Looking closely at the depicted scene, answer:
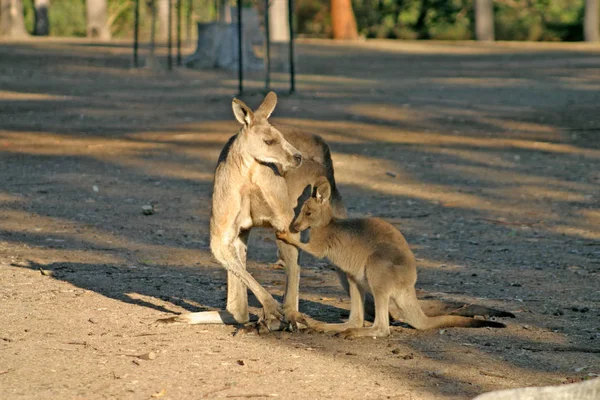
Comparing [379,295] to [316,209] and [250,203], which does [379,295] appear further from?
[250,203]

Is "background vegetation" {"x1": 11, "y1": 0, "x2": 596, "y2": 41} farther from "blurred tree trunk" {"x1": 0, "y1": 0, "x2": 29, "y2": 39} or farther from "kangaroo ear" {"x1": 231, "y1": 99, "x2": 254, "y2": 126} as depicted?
"kangaroo ear" {"x1": 231, "y1": 99, "x2": 254, "y2": 126}

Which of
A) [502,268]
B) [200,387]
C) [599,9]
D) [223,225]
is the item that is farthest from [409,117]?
[599,9]

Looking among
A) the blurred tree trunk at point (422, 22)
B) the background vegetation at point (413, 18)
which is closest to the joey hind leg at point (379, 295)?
the background vegetation at point (413, 18)

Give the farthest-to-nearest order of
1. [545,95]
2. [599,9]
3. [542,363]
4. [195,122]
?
[599,9] → [545,95] → [195,122] → [542,363]

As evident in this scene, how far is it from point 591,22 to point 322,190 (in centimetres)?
2972

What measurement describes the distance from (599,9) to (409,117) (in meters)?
22.1

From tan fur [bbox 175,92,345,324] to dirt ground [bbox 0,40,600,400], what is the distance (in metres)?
0.19

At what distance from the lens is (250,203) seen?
5527mm

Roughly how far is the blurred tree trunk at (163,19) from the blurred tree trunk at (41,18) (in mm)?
3756

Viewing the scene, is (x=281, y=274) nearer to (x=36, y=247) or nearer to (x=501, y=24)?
(x=36, y=247)

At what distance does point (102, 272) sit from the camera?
7.20 m

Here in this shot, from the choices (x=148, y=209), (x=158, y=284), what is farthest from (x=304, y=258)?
(x=148, y=209)

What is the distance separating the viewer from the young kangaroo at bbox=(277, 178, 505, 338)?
216 inches

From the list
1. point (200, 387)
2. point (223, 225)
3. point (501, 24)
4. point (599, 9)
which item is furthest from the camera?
point (501, 24)
